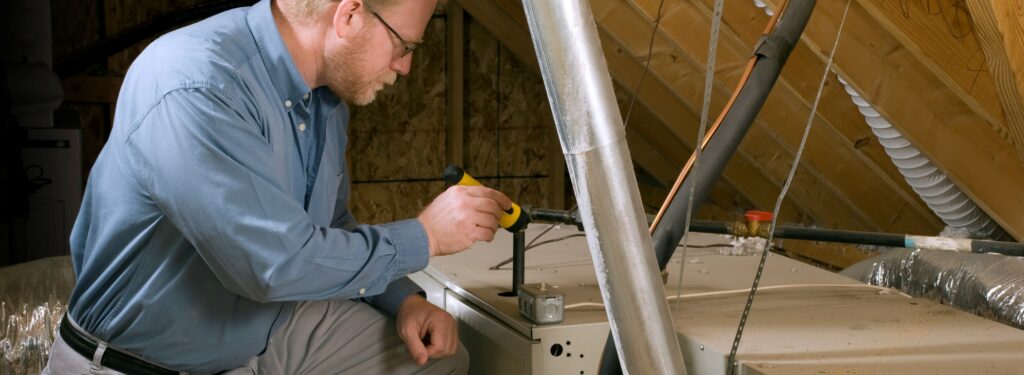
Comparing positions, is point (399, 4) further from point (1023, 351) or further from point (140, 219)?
point (1023, 351)

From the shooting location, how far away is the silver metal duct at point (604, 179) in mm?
771

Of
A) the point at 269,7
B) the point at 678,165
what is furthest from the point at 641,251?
the point at 678,165

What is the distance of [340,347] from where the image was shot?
5.35ft

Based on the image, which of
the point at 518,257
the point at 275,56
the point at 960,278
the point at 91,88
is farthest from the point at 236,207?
the point at 91,88

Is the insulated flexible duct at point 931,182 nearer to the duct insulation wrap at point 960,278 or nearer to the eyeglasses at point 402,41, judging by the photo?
the duct insulation wrap at point 960,278

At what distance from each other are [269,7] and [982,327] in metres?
1.07

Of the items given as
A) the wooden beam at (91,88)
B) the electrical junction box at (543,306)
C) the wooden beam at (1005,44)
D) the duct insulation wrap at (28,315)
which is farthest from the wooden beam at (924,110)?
the wooden beam at (91,88)

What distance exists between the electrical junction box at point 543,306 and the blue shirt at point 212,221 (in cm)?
17

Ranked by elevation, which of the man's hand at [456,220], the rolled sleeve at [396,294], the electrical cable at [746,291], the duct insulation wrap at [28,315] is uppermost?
the man's hand at [456,220]

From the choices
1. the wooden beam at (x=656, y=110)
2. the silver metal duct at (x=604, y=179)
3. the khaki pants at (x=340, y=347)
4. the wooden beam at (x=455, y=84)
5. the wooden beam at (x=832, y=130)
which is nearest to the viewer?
the silver metal duct at (x=604, y=179)

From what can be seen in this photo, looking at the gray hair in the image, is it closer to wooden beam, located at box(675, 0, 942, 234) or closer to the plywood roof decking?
the plywood roof decking

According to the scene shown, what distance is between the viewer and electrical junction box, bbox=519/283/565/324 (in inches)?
56.2

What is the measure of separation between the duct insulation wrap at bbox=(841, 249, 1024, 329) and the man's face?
1.21 m

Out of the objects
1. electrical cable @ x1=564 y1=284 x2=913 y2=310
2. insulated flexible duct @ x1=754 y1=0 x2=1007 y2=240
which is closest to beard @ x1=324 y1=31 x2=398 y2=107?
electrical cable @ x1=564 y1=284 x2=913 y2=310
